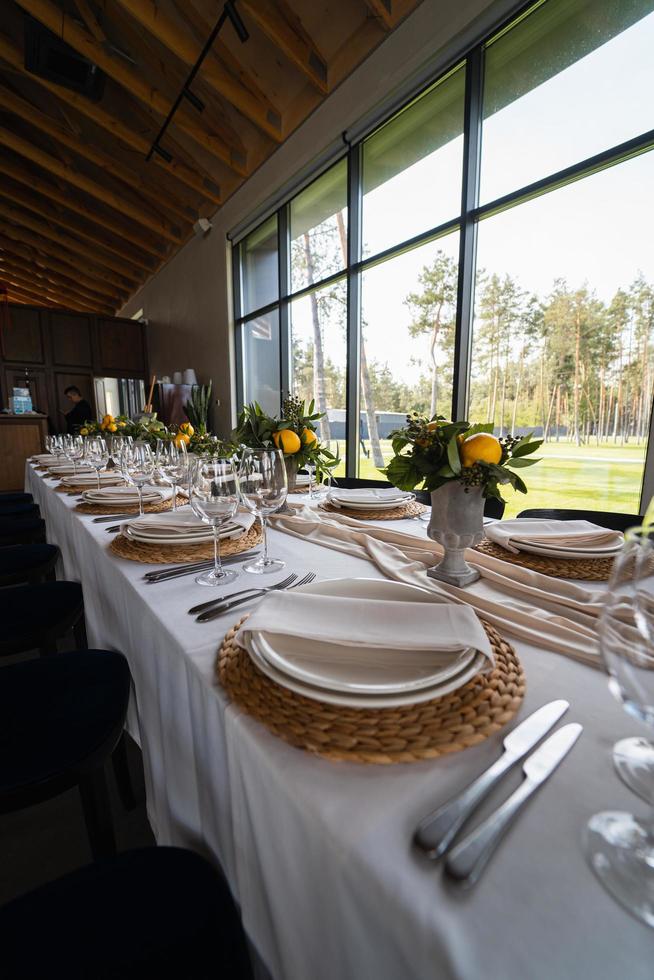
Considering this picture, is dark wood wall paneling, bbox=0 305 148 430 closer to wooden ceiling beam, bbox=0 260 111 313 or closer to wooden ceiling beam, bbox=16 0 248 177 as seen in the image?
wooden ceiling beam, bbox=0 260 111 313

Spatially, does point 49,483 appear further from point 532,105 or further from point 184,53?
point 184,53

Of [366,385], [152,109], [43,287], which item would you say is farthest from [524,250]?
[43,287]

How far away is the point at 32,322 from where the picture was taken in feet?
23.3

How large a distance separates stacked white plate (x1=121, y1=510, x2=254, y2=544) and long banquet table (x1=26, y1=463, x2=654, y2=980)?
0.38 metres

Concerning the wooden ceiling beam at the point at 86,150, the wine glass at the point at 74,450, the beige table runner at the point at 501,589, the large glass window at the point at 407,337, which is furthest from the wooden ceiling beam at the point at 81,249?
the beige table runner at the point at 501,589

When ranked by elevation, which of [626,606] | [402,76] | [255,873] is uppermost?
[402,76]

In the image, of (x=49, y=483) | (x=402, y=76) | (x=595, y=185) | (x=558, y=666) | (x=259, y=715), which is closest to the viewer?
(x=259, y=715)

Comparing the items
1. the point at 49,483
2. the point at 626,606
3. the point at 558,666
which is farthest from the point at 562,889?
the point at 49,483

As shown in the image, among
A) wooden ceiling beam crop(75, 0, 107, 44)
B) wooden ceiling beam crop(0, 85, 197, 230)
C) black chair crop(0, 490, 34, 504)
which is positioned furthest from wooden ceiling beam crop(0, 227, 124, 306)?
black chair crop(0, 490, 34, 504)

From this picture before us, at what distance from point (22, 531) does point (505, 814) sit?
2.64 metres

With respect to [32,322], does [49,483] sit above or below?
below

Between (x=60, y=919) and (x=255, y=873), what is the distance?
27cm

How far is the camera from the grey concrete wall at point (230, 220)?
2.78 m

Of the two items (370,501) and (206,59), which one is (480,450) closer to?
(370,501)
